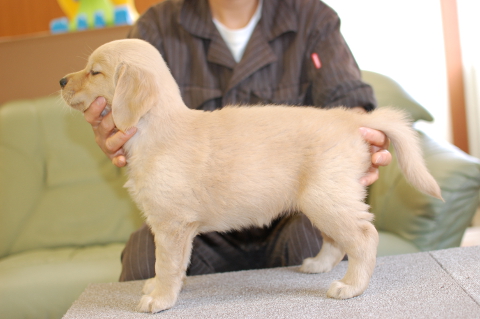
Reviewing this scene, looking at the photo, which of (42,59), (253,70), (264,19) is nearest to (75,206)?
(42,59)

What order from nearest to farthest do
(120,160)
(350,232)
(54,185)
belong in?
(350,232), (120,160), (54,185)

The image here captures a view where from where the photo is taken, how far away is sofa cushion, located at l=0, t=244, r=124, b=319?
2.10 metres

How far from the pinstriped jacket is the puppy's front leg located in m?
0.77

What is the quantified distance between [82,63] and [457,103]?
3247 mm

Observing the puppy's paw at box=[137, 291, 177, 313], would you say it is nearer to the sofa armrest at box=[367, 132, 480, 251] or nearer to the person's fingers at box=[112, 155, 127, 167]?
the person's fingers at box=[112, 155, 127, 167]

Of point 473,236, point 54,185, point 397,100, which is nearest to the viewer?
point 397,100

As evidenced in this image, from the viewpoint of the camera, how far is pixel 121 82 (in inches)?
48.6

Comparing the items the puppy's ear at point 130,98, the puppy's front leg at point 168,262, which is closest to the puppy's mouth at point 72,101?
the puppy's ear at point 130,98

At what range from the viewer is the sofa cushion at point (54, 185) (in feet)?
8.77

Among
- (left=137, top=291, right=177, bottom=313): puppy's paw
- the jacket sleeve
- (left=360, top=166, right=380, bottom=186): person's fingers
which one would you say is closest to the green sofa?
the jacket sleeve

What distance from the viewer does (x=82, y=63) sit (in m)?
3.12

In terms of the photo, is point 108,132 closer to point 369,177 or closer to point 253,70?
point 253,70

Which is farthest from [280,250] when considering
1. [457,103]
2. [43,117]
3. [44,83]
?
[457,103]

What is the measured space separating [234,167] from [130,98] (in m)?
0.35
